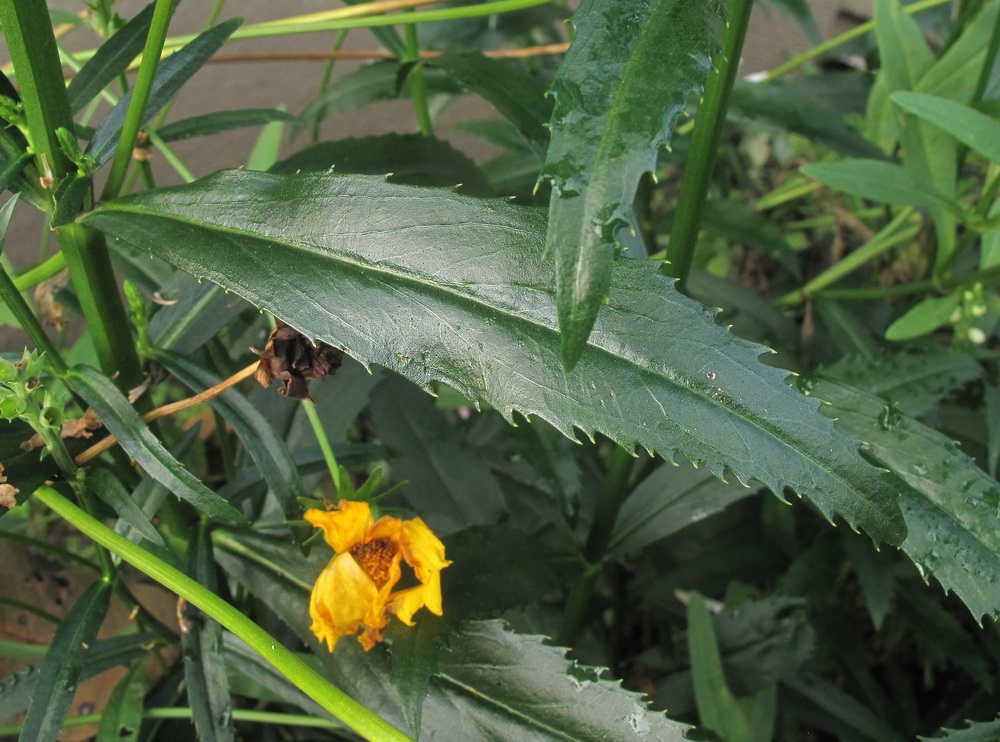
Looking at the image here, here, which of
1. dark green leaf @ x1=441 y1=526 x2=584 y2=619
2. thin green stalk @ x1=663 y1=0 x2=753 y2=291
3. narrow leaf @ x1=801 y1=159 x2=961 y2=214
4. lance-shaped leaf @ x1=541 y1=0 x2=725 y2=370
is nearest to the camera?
lance-shaped leaf @ x1=541 y1=0 x2=725 y2=370

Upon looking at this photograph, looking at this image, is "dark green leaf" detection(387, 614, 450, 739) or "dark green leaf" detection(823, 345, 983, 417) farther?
"dark green leaf" detection(823, 345, 983, 417)

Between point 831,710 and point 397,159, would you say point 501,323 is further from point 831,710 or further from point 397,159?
point 831,710

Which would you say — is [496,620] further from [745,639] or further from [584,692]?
[745,639]

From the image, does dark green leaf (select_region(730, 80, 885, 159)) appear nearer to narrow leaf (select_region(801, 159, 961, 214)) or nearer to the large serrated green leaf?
narrow leaf (select_region(801, 159, 961, 214))

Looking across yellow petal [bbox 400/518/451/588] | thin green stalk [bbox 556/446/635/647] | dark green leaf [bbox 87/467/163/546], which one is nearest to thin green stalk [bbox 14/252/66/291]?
dark green leaf [bbox 87/467/163/546]

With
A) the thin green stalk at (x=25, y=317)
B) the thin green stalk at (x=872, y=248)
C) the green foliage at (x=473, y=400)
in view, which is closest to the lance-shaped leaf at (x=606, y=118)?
the green foliage at (x=473, y=400)

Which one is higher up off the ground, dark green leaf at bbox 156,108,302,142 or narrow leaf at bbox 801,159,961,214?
dark green leaf at bbox 156,108,302,142

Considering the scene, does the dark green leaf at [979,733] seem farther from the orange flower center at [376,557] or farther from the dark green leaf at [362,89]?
the dark green leaf at [362,89]


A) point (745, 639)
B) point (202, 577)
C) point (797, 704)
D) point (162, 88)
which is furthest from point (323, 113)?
point (797, 704)
